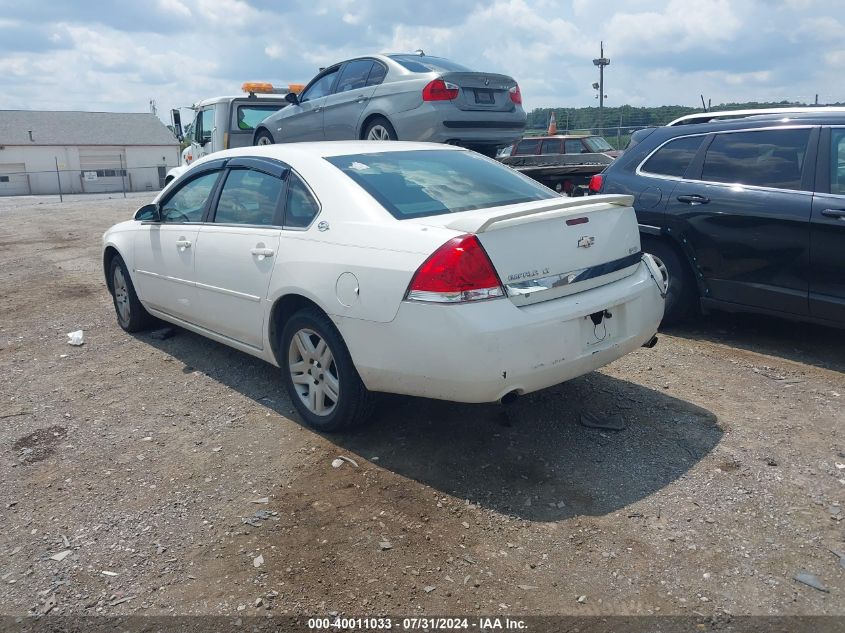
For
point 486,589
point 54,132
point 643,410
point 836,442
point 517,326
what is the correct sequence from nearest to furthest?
point 486,589
point 517,326
point 836,442
point 643,410
point 54,132

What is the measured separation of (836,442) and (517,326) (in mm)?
1969

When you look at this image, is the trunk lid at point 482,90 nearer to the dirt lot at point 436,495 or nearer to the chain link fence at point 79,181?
the dirt lot at point 436,495

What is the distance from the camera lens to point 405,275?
3.57 metres

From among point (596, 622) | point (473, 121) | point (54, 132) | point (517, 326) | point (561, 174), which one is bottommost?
point (596, 622)

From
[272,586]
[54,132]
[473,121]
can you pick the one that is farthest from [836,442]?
[54,132]

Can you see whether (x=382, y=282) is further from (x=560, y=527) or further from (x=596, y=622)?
(x=596, y=622)

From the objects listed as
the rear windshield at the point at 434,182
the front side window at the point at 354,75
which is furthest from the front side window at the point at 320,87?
the rear windshield at the point at 434,182

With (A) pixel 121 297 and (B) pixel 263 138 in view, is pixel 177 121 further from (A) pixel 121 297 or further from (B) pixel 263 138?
(A) pixel 121 297

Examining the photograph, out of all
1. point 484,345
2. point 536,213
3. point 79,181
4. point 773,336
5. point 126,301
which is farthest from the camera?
point 79,181

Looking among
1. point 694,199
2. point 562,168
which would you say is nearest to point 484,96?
point 562,168

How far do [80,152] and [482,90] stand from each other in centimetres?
5841

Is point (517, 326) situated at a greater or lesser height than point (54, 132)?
lesser

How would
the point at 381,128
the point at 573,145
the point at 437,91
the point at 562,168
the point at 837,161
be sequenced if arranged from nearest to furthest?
the point at 837,161 → the point at 437,91 → the point at 562,168 → the point at 381,128 → the point at 573,145

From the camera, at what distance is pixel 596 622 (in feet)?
8.74
